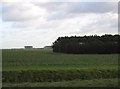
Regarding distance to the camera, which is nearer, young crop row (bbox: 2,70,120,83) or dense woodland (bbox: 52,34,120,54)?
young crop row (bbox: 2,70,120,83)

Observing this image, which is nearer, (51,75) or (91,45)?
(51,75)

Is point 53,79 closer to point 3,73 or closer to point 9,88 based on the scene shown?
point 3,73

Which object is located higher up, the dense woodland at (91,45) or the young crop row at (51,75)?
the young crop row at (51,75)

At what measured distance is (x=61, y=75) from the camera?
29.3 m

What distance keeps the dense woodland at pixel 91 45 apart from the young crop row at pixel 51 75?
5334cm

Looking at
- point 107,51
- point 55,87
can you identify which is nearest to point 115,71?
point 55,87

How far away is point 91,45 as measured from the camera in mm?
92625

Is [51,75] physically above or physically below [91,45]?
above

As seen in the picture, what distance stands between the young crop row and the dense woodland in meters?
53.3

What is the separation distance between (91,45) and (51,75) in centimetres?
6431

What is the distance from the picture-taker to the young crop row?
27328 millimetres

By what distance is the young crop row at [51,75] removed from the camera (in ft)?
89.7

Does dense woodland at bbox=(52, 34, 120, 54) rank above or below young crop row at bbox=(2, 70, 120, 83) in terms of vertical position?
below

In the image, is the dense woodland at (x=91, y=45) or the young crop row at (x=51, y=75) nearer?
the young crop row at (x=51, y=75)
